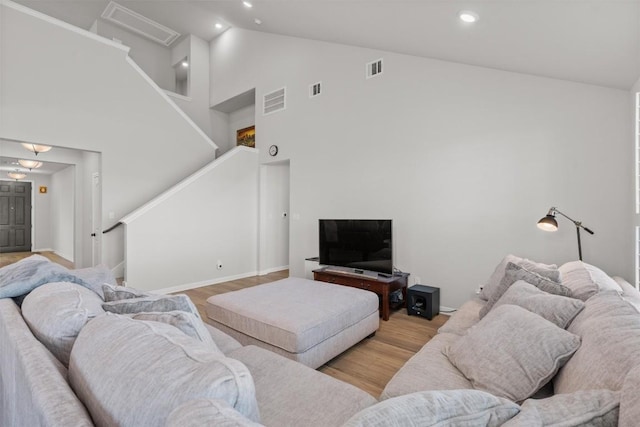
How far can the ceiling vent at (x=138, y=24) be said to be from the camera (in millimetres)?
5809

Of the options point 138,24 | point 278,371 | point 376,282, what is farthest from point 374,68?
point 138,24

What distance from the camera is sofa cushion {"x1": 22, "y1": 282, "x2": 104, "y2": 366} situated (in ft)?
3.49

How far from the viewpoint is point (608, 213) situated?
2.79 m

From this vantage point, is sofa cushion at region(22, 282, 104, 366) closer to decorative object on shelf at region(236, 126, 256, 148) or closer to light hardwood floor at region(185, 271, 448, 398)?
light hardwood floor at region(185, 271, 448, 398)

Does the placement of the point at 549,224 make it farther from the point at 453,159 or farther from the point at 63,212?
the point at 63,212

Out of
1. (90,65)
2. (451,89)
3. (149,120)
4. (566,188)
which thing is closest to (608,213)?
(566,188)

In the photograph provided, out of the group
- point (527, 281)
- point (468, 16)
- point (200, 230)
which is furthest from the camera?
point (200, 230)

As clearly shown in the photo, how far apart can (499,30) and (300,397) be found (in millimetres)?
2899

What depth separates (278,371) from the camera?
1.50m

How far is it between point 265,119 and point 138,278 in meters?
3.36

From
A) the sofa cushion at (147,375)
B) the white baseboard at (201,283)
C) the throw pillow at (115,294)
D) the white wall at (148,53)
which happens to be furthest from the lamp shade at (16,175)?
the sofa cushion at (147,375)

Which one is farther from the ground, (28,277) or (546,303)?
(28,277)

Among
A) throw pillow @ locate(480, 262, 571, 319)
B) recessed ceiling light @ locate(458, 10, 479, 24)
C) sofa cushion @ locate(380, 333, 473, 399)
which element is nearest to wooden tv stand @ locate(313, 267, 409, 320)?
throw pillow @ locate(480, 262, 571, 319)

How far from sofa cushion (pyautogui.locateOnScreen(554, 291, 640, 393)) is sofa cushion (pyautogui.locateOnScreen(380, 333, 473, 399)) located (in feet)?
1.29
